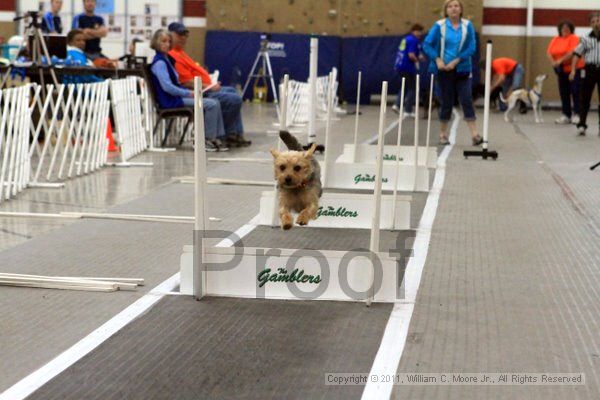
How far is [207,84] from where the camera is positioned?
39.2ft

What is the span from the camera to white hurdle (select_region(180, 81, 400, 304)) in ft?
15.5

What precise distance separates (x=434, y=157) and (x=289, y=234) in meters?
4.31

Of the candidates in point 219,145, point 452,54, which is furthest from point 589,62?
point 219,145

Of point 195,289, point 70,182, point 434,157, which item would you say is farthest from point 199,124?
point 434,157

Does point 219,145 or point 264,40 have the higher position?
Result: point 264,40

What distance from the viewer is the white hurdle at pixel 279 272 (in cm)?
473

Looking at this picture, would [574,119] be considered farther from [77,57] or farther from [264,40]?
[77,57]

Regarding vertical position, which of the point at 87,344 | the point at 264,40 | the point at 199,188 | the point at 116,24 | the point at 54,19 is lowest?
the point at 87,344

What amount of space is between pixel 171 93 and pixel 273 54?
1209cm

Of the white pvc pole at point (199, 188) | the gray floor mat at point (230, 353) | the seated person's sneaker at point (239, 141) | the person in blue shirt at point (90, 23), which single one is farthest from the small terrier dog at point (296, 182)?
the person in blue shirt at point (90, 23)

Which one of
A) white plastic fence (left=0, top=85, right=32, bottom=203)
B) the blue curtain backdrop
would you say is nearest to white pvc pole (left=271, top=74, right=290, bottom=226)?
white plastic fence (left=0, top=85, right=32, bottom=203)

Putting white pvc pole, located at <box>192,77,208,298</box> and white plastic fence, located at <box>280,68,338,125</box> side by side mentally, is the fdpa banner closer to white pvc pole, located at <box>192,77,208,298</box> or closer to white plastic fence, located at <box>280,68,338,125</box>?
white plastic fence, located at <box>280,68,338,125</box>

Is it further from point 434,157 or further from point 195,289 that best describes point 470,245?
point 434,157

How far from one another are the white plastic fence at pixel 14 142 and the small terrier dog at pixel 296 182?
8.06 feet
